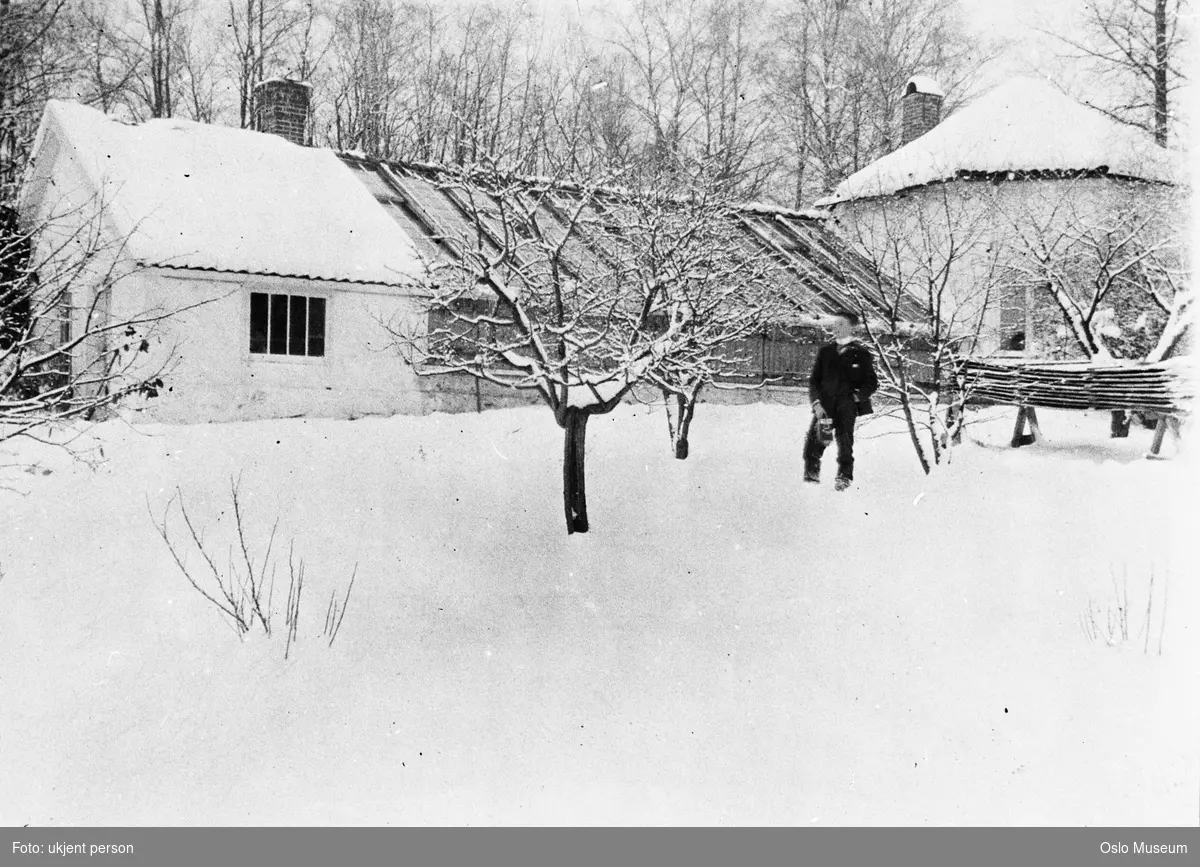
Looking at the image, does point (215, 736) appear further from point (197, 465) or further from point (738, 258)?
point (738, 258)

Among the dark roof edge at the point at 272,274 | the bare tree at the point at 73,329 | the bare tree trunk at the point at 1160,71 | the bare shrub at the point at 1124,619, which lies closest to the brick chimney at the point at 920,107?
the bare tree trunk at the point at 1160,71

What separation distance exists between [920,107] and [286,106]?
44.1 ft

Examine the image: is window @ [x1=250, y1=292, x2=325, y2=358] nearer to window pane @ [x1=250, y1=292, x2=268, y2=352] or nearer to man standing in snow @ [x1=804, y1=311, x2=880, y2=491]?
window pane @ [x1=250, y1=292, x2=268, y2=352]

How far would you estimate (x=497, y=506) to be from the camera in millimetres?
8555

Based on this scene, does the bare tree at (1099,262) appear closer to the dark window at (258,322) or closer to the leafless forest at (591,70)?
the leafless forest at (591,70)

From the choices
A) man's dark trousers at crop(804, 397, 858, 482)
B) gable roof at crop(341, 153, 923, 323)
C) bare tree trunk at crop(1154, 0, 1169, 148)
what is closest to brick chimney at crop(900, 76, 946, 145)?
gable roof at crop(341, 153, 923, 323)

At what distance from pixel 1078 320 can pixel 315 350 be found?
10.0 m

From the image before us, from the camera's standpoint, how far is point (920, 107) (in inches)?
870

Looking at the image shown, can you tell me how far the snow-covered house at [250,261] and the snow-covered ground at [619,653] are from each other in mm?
3899

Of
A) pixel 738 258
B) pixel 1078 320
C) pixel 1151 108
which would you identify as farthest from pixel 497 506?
pixel 1151 108

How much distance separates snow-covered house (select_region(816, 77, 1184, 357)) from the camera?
15281 millimetres

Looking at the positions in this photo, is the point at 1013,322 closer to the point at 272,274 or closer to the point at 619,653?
the point at 272,274

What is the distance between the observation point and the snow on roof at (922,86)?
861 inches

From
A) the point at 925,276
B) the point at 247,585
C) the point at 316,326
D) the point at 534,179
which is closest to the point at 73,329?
the point at 316,326
